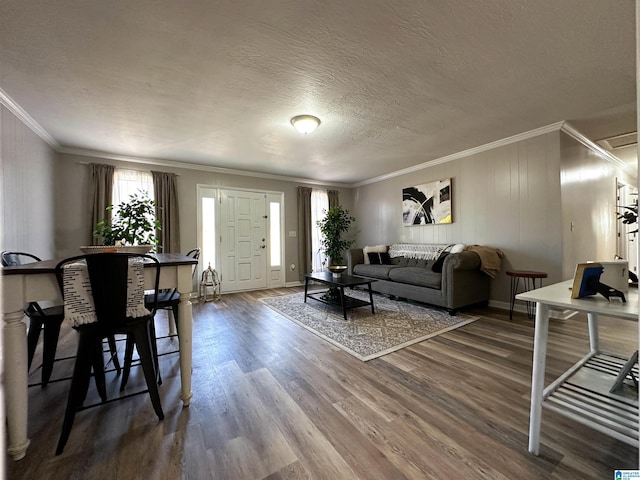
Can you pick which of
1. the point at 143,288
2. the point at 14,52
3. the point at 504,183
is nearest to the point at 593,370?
the point at 143,288

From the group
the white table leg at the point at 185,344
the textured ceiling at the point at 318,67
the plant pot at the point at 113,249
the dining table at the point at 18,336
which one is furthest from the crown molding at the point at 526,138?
the dining table at the point at 18,336

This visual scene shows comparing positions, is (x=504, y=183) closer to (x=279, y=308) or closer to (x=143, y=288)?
(x=279, y=308)

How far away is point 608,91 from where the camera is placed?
8.36ft

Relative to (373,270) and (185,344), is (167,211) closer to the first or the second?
(185,344)

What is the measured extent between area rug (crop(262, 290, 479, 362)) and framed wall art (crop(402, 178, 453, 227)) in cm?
157

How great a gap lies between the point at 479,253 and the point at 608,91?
1.99 m

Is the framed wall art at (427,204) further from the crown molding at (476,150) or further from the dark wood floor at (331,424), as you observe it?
the dark wood floor at (331,424)

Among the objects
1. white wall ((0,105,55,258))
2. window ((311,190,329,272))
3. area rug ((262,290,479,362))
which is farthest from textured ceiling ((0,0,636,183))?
window ((311,190,329,272))

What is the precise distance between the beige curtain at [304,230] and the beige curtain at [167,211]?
7.61 feet

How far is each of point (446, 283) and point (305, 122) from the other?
256 cm

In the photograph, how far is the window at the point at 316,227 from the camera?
6.14 meters

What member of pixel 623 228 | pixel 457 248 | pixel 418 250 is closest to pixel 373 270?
pixel 418 250

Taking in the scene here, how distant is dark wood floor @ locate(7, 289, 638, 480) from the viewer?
50.4 inches

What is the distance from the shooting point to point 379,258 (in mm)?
5113
